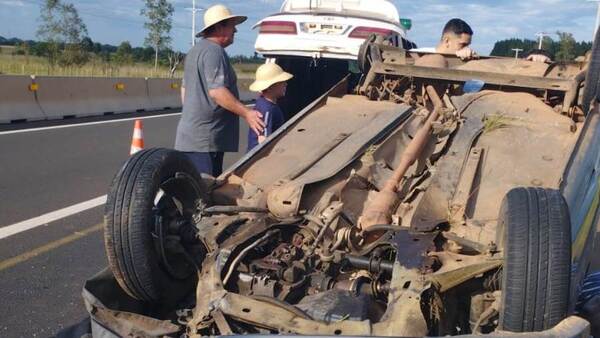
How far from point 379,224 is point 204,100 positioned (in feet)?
7.46

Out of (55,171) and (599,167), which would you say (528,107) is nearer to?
(599,167)

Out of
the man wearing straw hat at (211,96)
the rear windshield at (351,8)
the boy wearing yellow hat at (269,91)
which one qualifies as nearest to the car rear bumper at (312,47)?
the rear windshield at (351,8)

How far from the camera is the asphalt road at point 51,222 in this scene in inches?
177

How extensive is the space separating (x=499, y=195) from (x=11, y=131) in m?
10.7

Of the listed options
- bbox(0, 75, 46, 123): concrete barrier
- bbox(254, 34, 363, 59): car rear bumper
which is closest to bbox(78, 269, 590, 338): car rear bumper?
bbox(254, 34, 363, 59): car rear bumper

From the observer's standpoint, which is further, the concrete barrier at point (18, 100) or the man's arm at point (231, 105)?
the concrete barrier at point (18, 100)

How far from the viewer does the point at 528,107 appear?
4.80 m

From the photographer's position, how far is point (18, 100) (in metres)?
14.1

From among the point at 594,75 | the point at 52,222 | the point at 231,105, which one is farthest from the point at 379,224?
the point at 52,222

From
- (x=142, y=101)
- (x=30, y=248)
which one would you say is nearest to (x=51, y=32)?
(x=142, y=101)

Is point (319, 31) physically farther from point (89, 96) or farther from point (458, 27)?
point (89, 96)

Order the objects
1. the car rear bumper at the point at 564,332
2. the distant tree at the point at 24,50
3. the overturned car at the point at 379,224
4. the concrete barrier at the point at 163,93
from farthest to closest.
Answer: the distant tree at the point at 24,50
the concrete barrier at the point at 163,93
the overturned car at the point at 379,224
the car rear bumper at the point at 564,332

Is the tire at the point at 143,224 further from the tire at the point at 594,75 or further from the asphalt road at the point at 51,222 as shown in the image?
the tire at the point at 594,75

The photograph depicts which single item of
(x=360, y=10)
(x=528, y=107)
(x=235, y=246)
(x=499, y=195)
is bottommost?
(x=235, y=246)
